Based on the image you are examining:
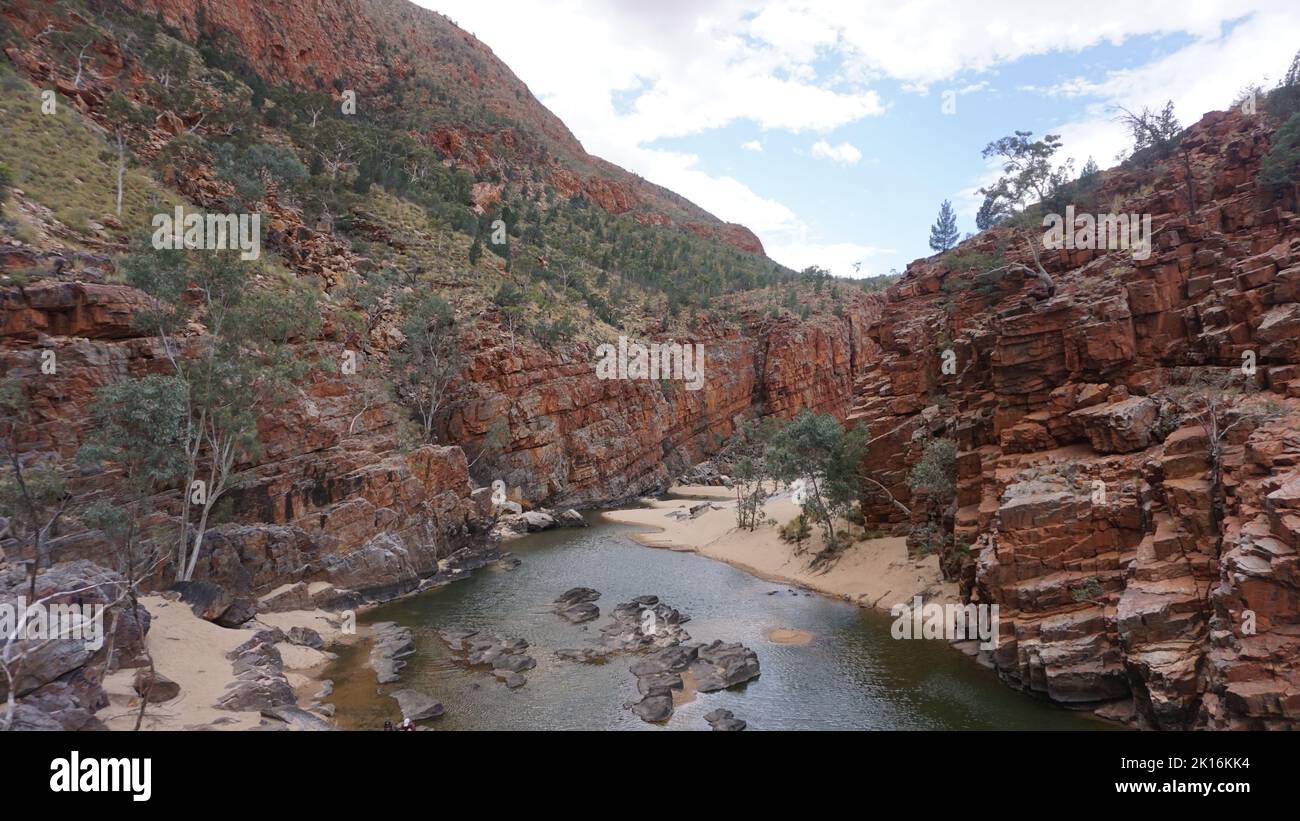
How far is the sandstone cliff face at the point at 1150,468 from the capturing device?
14.6 m

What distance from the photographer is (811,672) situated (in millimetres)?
21797

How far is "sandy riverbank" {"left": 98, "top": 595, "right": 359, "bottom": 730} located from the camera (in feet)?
50.5

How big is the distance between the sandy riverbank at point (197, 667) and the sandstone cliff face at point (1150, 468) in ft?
71.2

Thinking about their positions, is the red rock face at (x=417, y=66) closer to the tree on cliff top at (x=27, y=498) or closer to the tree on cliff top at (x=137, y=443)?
the tree on cliff top at (x=137, y=443)

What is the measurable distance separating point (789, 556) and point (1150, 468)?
21.7m

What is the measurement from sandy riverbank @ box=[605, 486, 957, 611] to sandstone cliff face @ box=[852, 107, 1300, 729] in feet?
9.93

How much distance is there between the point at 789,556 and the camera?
38.0m

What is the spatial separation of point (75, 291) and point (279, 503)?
440 inches

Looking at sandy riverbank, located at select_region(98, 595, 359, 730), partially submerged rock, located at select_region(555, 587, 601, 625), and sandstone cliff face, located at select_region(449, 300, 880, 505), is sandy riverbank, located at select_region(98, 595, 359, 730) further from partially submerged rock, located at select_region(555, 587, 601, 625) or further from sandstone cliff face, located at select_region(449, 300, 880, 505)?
sandstone cliff face, located at select_region(449, 300, 880, 505)

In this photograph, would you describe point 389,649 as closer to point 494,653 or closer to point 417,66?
point 494,653

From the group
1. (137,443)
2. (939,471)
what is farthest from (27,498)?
(939,471)

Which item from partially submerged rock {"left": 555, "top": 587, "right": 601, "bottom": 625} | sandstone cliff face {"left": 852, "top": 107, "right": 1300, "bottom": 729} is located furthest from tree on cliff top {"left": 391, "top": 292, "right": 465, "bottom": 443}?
sandstone cliff face {"left": 852, "top": 107, "right": 1300, "bottom": 729}

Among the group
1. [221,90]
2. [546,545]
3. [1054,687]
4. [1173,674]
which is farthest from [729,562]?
[221,90]
